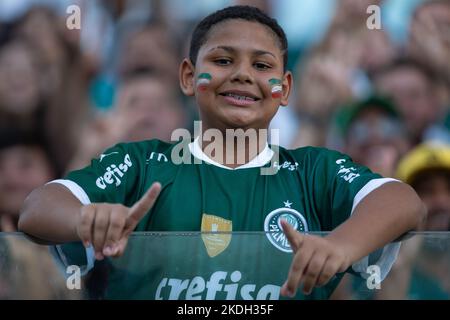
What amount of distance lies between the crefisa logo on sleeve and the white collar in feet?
0.66

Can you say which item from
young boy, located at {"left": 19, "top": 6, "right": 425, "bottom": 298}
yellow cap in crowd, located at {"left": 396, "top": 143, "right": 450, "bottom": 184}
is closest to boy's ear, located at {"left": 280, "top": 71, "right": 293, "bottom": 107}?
young boy, located at {"left": 19, "top": 6, "right": 425, "bottom": 298}

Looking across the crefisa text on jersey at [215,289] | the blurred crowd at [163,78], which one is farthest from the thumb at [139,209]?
the blurred crowd at [163,78]

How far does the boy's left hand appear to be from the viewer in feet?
5.15

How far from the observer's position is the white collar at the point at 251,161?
229 centimetres

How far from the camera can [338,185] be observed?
6.89ft

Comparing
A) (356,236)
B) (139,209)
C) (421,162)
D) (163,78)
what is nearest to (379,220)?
(356,236)

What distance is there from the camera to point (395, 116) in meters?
3.75

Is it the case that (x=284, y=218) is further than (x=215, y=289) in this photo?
Yes

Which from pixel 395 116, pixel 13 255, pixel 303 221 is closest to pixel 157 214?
pixel 303 221

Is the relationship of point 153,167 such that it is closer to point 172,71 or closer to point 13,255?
point 13,255

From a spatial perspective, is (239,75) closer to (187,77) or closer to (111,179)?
(187,77)

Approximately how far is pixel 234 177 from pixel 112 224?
71 centimetres

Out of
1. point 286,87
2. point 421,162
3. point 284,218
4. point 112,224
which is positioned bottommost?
point 421,162
